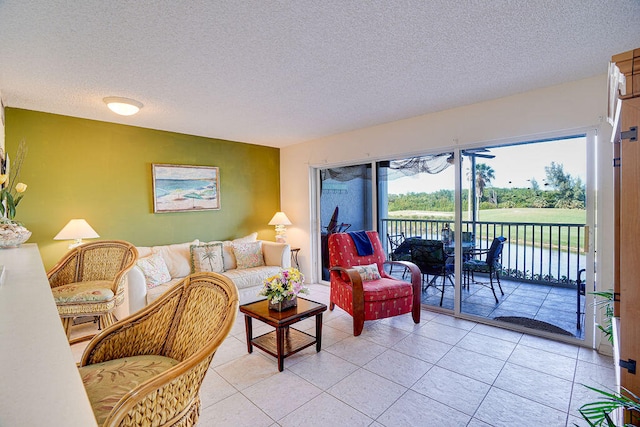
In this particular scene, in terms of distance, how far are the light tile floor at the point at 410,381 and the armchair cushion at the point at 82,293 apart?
1.10m

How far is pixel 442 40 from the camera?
2074 mm

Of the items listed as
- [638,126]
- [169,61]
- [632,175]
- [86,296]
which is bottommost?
[86,296]

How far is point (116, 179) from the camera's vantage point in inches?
155

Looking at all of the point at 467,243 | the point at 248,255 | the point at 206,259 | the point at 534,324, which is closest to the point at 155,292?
the point at 206,259

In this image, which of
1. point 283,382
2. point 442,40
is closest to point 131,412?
point 283,382

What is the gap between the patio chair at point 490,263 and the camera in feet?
11.8

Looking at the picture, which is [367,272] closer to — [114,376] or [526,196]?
[526,196]

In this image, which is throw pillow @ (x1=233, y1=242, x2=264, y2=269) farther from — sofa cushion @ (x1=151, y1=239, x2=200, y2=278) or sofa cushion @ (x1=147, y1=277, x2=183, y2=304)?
sofa cushion @ (x1=147, y1=277, x2=183, y2=304)

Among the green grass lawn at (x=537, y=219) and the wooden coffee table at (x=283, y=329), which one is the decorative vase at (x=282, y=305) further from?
the green grass lawn at (x=537, y=219)

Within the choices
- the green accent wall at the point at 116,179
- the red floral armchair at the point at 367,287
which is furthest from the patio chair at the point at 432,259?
the green accent wall at the point at 116,179

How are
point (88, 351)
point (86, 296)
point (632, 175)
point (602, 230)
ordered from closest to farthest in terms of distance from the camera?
point (632, 175)
point (88, 351)
point (86, 296)
point (602, 230)

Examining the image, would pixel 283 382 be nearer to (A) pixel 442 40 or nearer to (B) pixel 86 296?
(B) pixel 86 296

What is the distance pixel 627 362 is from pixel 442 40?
6.60ft

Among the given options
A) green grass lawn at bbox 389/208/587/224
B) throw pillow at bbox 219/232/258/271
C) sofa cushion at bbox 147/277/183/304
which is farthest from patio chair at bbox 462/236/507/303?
sofa cushion at bbox 147/277/183/304
